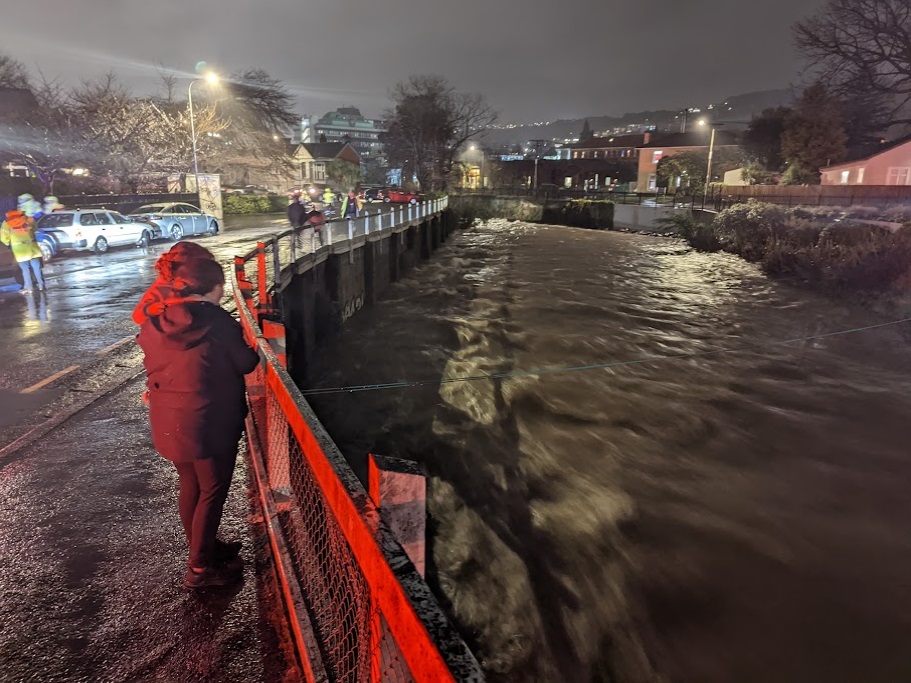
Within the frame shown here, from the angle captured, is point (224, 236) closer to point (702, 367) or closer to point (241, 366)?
point (702, 367)

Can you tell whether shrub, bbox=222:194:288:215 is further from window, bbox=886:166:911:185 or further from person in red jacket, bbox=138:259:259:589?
window, bbox=886:166:911:185

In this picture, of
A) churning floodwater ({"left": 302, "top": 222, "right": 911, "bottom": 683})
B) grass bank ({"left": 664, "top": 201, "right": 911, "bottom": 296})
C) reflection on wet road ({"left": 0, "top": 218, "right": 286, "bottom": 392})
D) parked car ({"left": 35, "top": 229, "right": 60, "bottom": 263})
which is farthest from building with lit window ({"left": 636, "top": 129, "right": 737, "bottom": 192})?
reflection on wet road ({"left": 0, "top": 218, "right": 286, "bottom": 392})

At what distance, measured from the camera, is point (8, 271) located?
15.1 metres

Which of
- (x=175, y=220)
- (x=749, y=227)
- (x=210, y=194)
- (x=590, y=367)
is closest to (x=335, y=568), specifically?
(x=590, y=367)

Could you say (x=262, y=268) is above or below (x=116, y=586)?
above

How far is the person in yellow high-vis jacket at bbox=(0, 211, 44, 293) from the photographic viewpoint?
11.5 metres

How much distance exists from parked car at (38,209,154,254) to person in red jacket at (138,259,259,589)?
18.4 meters

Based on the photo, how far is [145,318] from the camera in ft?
9.18

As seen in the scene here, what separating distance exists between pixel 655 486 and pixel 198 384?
239 inches

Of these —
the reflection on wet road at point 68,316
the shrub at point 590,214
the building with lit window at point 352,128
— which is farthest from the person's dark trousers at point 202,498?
the building with lit window at point 352,128

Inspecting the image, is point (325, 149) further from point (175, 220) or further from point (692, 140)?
point (175, 220)

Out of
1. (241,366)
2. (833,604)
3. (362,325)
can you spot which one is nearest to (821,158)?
(362,325)

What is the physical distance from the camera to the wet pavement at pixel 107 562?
2.79 m

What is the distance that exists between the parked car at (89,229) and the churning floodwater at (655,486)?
10039 millimetres
